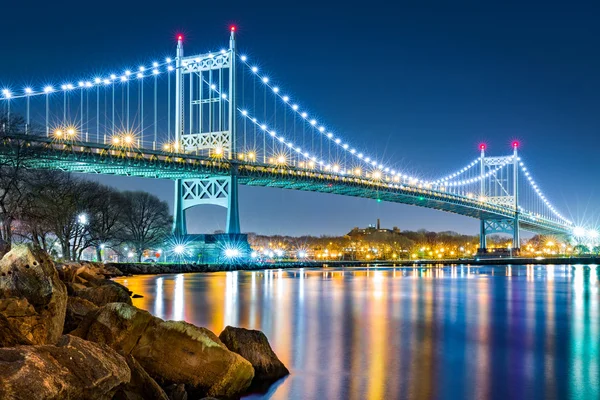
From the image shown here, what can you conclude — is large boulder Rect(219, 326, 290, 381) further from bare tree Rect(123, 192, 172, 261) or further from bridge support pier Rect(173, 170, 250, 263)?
bare tree Rect(123, 192, 172, 261)

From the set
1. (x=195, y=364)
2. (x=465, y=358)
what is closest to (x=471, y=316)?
(x=465, y=358)

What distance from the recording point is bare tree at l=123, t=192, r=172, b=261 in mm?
59125

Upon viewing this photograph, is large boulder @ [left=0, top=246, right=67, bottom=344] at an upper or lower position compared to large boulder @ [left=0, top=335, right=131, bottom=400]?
upper

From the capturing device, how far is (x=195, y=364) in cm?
852

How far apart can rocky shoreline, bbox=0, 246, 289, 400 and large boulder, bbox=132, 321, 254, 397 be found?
13 mm

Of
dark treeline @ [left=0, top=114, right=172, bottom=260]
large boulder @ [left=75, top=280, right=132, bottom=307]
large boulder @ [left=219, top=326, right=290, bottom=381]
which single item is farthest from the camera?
dark treeline @ [left=0, top=114, right=172, bottom=260]

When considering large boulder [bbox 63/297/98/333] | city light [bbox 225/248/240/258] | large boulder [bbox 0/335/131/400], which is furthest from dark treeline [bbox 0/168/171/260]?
large boulder [bbox 0/335/131/400]

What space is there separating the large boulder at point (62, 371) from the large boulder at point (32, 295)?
1147 millimetres

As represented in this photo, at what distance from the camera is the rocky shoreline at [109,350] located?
19.9 ft

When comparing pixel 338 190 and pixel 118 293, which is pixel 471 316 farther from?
pixel 338 190

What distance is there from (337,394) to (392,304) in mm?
14185

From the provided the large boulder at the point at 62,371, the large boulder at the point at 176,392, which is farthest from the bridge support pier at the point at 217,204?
the large boulder at the point at 62,371

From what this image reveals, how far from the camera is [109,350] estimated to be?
22.6 ft

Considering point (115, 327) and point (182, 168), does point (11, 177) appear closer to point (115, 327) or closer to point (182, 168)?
point (115, 327)
